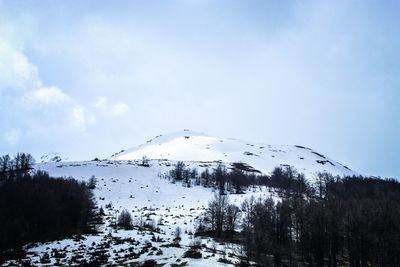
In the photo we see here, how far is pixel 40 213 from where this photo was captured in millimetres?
60406

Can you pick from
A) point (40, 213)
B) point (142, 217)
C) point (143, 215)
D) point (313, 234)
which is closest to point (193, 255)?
point (313, 234)

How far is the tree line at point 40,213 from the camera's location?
53.7 metres

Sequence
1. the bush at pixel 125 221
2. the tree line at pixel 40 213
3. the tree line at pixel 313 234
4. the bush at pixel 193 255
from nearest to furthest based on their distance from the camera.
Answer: the bush at pixel 193 255
the tree line at pixel 313 234
the tree line at pixel 40 213
the bush at pixel 125 221

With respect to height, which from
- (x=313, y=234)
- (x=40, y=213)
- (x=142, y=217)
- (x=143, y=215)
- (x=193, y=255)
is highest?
(x=40, y=213)

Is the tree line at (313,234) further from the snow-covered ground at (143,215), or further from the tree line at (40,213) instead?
the tree line at (40,213)

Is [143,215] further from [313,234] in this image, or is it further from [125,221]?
[313,234]

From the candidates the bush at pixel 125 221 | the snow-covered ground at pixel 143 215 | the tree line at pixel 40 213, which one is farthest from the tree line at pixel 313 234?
the tree line at pixel 40 213

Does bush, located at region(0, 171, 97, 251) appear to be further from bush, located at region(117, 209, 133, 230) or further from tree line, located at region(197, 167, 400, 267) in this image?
tree line, located at region(197, 167, 400, 267)

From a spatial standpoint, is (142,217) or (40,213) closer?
(40,213)

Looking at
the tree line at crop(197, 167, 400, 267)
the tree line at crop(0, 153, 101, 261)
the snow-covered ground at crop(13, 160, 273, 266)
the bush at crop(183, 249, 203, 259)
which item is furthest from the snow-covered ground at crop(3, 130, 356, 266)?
the tree line at crop(197, 167, 400, 267)

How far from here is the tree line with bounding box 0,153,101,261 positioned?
5369 cm

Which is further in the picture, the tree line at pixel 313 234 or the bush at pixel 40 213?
the bush at pixel 40 213

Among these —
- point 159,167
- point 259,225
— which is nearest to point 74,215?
point 259,225

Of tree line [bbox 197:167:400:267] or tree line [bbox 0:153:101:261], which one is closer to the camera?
tree line [bbox 197:167:400:267]
